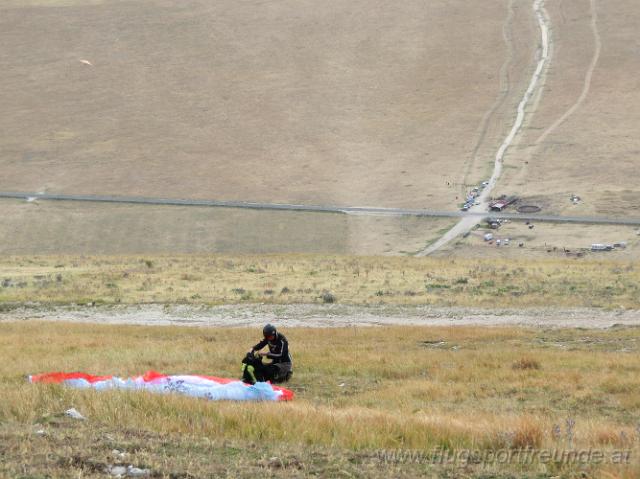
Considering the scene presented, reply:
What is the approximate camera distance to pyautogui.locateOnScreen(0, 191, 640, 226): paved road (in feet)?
245

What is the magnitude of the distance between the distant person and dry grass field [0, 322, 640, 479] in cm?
41

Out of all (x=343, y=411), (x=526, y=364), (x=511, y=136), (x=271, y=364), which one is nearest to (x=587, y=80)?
(x=511, y=136)

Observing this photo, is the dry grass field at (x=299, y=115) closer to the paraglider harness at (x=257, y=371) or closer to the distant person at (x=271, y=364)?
the distant person at (x=271, y=364)

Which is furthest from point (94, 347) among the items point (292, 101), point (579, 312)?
point (292, 101)

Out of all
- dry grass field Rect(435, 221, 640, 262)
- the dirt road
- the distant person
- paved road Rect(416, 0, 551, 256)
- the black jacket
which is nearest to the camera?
the distant person

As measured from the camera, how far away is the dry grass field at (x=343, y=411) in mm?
8242

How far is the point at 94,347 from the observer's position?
2048 cm

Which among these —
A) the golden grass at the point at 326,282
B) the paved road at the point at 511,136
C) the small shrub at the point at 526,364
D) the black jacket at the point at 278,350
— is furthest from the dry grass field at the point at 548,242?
the black jacket at the point at 278,350

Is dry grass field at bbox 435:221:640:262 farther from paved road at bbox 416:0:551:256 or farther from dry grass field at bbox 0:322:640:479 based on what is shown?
dry grass field at bbox 0:322:640:479

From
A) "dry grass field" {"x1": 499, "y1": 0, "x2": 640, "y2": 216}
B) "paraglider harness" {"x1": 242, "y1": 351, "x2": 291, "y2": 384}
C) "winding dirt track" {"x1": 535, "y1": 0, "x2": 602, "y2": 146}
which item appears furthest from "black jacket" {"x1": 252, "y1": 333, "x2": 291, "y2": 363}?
"winding dirt track" {"x1": 535, "y1": 0, "x2": 602, "y2": 146}

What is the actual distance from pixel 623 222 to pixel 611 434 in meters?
67.4

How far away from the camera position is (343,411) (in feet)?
37.4

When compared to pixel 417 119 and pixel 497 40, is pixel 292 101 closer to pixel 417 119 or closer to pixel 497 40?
pixel 417 119

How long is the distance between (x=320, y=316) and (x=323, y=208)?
172 ft
